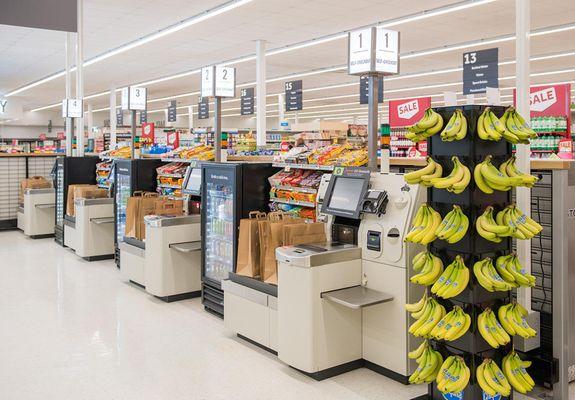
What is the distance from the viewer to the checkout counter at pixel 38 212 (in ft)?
33.8

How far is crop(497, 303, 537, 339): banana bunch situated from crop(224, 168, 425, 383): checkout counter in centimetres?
71

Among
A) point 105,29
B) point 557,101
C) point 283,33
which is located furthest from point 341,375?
point 105,29

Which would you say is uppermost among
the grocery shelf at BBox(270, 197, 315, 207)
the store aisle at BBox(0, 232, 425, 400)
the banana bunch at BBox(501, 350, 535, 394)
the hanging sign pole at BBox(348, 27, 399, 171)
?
the hanging sign pole at BBox(348, 27, 399, 171)

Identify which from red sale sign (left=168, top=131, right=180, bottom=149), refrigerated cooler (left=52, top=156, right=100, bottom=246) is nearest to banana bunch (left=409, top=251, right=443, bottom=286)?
refrigerated cooler (left=52, top=156, right=100, bottom=246)

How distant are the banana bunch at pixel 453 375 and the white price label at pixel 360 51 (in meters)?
2.10

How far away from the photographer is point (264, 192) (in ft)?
17.5

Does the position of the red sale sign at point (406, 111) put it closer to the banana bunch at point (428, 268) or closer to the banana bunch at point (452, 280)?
the banana bunch at point (428, 268)

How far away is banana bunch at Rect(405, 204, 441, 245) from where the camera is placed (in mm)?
3221

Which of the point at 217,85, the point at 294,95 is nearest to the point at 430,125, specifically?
the point at 217,85

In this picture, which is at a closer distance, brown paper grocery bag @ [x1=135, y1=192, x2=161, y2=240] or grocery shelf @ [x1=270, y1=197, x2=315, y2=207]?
grocery shelf @ [x1=270, y1=197, x2=315, y2=207]

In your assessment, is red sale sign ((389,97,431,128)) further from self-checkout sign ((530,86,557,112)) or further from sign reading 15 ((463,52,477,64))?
self-checkout sign ((530,86,557,112))

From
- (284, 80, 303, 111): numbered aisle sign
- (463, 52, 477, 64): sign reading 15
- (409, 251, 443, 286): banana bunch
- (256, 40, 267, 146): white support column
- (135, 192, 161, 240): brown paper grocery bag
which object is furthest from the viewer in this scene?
(284, 80, 303, 111): numbered aisle sign

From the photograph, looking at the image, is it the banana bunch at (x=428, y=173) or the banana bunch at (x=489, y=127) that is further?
the banana bunch at (x=428, y=173)

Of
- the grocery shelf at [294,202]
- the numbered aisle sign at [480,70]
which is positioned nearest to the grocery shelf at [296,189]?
the grocery shelf at [294,202]
